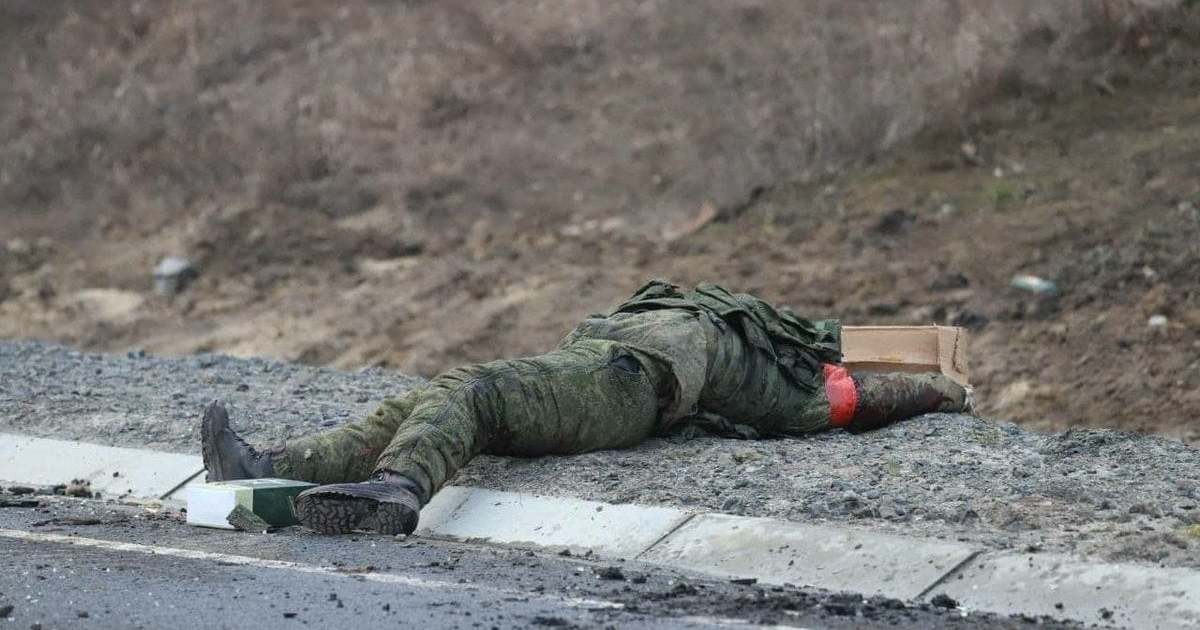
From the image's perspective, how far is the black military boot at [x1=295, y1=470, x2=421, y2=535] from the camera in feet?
20.4

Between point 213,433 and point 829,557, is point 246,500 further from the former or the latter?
point 829,557

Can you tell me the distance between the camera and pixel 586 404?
6.86 meters

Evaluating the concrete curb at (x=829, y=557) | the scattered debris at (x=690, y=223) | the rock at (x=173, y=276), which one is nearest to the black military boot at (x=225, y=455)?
the concrete curb at (x=829, y=557)

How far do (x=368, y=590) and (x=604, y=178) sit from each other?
11.9 meters

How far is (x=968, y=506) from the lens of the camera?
6043 millimetres

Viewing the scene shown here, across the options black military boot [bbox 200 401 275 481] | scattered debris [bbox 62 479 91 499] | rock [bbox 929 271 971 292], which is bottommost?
rock [bbox 929 271 971 292]

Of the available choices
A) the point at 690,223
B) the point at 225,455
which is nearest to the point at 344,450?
the point at 225,455

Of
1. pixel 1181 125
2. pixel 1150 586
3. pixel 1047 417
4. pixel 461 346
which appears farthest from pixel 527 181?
pixel 1150 586

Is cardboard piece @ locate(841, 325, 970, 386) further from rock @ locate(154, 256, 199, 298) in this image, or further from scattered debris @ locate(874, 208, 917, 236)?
rock @ locate(154, 256, 199, 298)

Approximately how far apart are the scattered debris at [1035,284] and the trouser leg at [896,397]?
5033 millimetres

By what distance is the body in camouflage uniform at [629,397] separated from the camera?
6.57 metres

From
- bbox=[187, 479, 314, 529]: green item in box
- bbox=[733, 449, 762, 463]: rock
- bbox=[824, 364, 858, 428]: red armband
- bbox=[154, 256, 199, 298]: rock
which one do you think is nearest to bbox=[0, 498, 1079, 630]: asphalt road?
bbox=[187, 479, 314, 529]: green item in box

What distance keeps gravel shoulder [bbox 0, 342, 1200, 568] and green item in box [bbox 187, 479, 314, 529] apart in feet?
2.44

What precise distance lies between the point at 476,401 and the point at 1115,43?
9.65m
